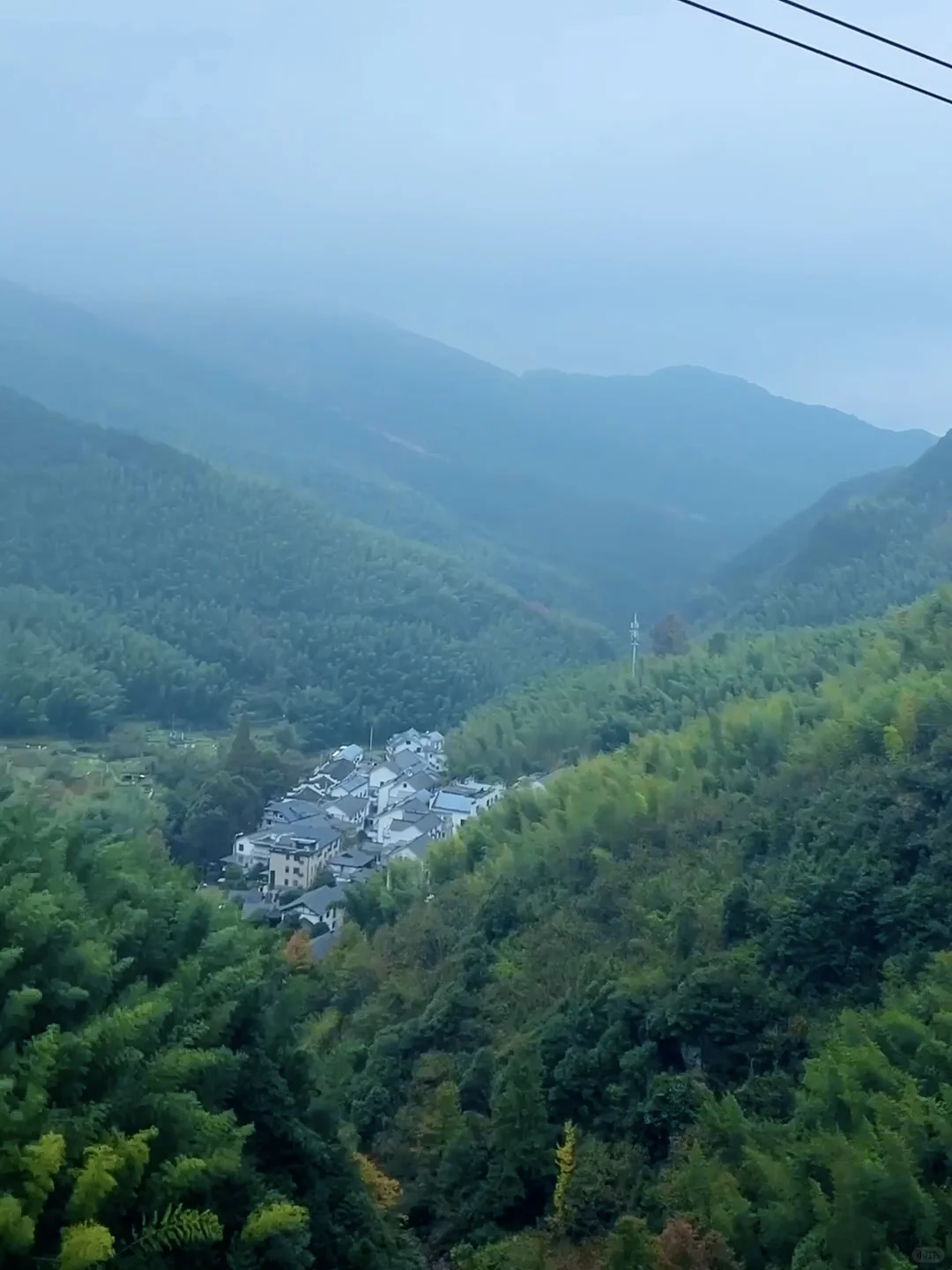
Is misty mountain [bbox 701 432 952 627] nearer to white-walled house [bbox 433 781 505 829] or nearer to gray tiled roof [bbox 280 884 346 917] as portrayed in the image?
white-walled house [bbox 433 781 505 829]

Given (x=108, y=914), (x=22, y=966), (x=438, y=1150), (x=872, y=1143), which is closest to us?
(x=22, y=966)

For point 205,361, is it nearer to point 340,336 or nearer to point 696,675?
point 340,336

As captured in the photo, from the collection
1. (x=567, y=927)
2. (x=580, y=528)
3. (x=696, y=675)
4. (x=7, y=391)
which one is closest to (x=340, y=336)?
(x=580, y=528)

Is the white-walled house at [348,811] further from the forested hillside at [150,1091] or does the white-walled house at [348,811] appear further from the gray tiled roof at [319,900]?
the forested hillside at [150,1091]

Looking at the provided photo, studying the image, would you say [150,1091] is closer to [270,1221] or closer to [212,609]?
[270,1221]

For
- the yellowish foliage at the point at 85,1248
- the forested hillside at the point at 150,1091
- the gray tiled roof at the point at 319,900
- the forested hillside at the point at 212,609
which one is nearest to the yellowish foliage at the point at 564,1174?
the forested hillside at the point at 150,1091

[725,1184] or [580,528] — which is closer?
[725,1184]

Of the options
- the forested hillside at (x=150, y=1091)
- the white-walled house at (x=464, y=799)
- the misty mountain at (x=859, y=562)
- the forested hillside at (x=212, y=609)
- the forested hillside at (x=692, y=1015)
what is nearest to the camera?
the forested hillside at (x=150, y=1091)

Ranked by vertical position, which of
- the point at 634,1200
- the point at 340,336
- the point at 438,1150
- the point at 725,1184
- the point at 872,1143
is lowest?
the point at 438,1150

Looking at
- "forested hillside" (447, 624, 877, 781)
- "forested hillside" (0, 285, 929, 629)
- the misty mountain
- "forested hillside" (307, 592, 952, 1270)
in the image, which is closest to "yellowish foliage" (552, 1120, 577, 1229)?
"forested hillside" (307, 592, 952, 1270)
